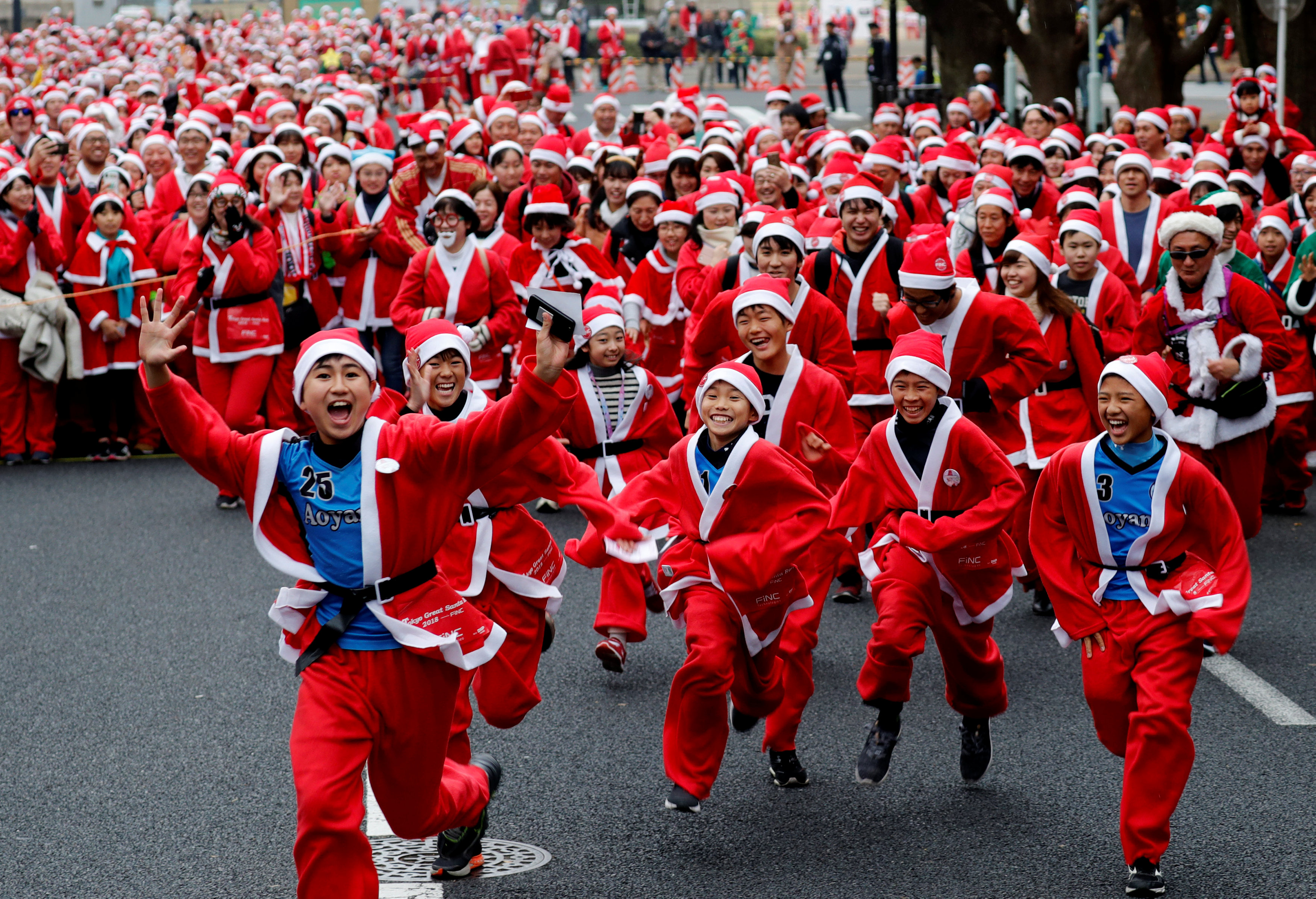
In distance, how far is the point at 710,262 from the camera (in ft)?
33.3

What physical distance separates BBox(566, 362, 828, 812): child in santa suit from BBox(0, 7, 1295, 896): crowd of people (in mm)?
13

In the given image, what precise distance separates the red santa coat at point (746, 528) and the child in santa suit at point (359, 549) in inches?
49.4

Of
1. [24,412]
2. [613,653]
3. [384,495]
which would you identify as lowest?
[613,653]

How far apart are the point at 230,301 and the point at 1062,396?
5645 mm

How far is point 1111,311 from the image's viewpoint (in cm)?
857

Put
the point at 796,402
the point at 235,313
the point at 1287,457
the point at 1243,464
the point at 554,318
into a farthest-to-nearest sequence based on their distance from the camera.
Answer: the point at 235,313 < the point at 1287,457 < the point at 1243,464 < the point at 796,402 < the point at 554,318

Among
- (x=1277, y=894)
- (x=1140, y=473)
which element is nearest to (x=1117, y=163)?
(x=1140, y=473)

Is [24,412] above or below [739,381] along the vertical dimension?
below

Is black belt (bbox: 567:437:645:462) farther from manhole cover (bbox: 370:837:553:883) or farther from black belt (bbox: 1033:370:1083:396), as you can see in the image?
manhole cover (bbox: 370:837:553:883)

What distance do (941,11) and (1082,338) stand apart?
17.9m

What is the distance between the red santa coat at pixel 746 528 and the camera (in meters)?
5.62

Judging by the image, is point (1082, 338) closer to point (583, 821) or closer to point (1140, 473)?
point (1140, 473)

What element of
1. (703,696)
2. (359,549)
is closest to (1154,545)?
(703,696)

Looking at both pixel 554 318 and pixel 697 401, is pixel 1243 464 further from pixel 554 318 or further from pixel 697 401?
pixel 554 318
